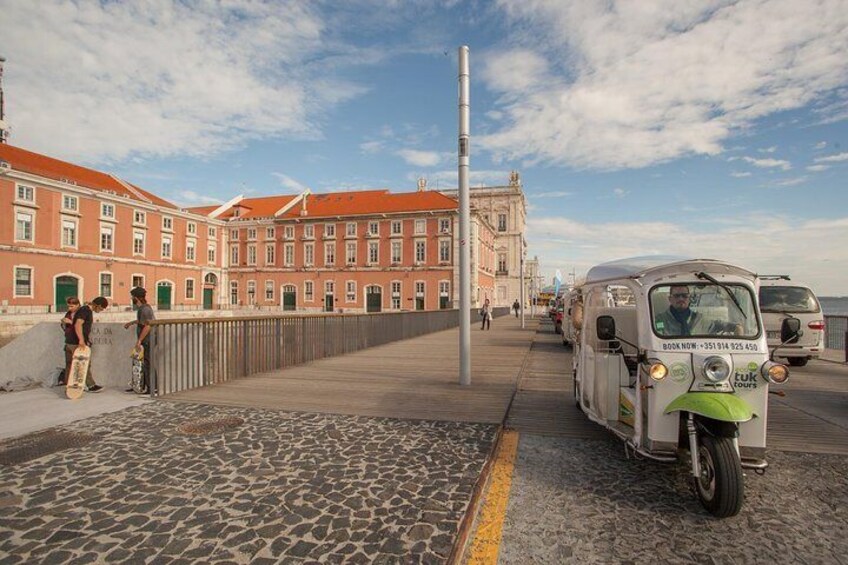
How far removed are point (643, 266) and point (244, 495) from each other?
4.23 m

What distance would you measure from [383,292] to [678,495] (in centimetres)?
5241

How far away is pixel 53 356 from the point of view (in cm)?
834

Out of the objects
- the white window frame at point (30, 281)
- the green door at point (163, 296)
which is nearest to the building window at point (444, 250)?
the green door at point (163, 296)

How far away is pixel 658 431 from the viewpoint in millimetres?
3812

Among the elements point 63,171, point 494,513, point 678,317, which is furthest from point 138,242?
point 678,317

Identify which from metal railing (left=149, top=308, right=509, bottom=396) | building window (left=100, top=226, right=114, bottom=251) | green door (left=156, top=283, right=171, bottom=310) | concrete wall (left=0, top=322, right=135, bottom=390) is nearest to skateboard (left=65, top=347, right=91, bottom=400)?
concrete wall (left=0, top=322, right=135, bottom=390)

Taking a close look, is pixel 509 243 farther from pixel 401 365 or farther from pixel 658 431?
pixel 658 431

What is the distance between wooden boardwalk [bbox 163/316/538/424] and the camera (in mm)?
6461

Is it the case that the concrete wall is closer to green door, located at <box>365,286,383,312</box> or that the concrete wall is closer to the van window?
the van window

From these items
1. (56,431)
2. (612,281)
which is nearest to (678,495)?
(612,281)

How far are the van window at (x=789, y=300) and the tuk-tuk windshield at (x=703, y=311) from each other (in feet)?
30.0

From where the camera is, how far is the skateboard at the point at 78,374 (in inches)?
270

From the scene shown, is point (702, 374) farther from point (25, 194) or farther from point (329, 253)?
point (329, 253)

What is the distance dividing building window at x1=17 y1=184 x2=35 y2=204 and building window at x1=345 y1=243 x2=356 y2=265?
102 feet
